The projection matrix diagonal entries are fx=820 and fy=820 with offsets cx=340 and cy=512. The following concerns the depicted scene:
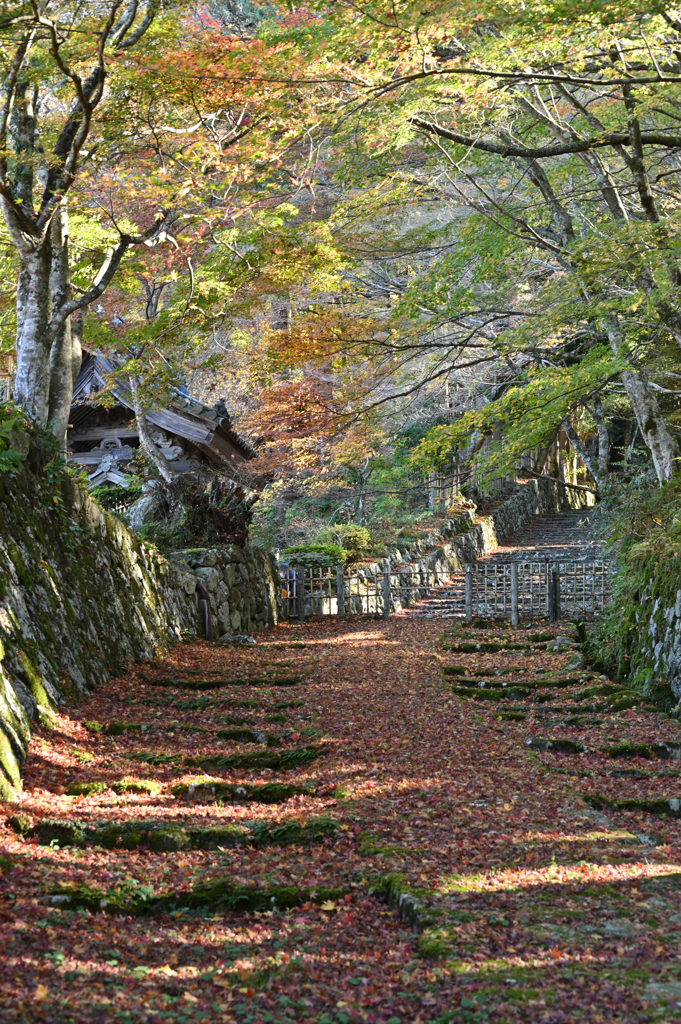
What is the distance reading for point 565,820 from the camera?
5.56 meters

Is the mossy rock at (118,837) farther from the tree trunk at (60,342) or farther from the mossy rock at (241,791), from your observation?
the tree trunk at (60,342)

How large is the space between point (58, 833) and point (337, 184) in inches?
538

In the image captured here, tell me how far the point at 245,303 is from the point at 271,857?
10537 millimetres

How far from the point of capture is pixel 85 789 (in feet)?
18.1

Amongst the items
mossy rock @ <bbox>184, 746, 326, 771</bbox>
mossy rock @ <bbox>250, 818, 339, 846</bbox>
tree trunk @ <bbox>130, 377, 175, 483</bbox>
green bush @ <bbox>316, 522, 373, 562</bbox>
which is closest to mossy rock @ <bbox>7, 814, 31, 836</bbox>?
mossy rock @ <bbox>250, 818, 339, 846</bbox>

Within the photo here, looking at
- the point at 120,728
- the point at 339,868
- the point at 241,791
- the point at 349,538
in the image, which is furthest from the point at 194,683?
the point at 349,538

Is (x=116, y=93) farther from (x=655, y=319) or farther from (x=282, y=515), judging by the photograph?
(x=282, y=515)

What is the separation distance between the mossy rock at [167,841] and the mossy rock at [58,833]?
1.33ft

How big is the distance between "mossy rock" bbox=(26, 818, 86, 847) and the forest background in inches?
222

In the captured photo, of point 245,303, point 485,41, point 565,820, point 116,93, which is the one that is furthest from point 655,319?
point 565,820

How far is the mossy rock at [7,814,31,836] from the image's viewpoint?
469 cm

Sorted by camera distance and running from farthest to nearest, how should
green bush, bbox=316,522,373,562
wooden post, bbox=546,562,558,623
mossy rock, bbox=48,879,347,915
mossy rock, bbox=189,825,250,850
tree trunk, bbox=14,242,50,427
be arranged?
green bush, bbox=316,522,373,562 < wooden post, bbox=546,562,558,623 < tree trunk, bbox=14,242,50,427 < mossy rock, bbox=189,825,250,850 < mossy rock, bbox=48,879,347,915

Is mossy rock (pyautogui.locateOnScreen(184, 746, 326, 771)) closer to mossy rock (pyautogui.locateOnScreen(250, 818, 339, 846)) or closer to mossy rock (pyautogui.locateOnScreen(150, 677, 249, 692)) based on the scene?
mossy rock (pyautogui.locateOnScreen(250, 818, 339, 846))

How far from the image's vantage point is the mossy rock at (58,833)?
185 inches
